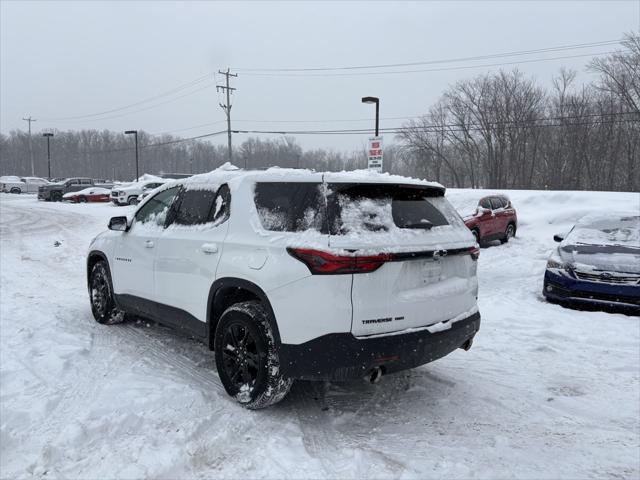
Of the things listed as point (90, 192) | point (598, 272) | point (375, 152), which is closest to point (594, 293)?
point (598, 272)

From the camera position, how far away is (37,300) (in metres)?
7.13

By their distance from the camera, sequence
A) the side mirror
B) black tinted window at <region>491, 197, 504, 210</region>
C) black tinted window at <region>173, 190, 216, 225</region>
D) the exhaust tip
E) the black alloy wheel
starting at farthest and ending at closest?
black tinted window at <region>491, 197, 504, 210</region>, the side mirror, black tinted window at <region>173, 190, 216, 225</region>, the black alloy wheel, the exhaust tip

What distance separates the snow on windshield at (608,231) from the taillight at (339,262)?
19.9ft

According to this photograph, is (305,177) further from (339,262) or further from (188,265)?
(188,265)

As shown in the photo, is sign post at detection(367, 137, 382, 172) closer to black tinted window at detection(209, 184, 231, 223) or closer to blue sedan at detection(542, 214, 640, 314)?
blue sedan at detection(542, 214, 640, 314)

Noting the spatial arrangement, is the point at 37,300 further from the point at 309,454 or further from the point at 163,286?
the point at 309,454

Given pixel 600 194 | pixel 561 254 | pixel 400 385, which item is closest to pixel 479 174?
pixel 600 194

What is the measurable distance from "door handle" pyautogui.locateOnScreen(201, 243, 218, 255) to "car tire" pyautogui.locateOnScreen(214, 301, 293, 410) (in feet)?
1.71

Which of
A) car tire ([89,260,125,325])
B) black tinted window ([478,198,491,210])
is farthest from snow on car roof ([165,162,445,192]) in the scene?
black tinted window ([478,198,491,210])

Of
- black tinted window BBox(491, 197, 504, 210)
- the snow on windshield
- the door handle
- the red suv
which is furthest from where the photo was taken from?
black tinted window BBox(491, 197, 504, 210)

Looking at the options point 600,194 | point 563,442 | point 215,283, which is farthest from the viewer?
point 600,194

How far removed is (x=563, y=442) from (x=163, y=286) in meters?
3.68

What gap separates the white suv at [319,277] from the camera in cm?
318

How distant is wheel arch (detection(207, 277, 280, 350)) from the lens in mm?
3447
